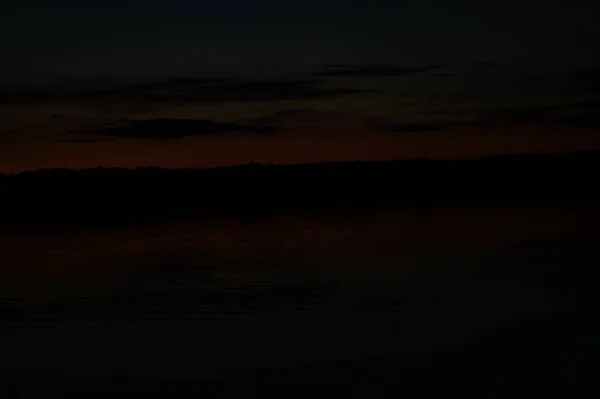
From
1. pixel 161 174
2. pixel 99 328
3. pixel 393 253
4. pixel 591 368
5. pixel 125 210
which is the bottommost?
pixel 591 368

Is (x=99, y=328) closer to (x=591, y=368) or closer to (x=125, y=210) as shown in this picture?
(x=591, y=368)

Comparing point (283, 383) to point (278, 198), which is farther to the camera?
point (278, 198)

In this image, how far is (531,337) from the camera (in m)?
8.24

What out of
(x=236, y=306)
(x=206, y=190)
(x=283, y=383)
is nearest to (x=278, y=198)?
(x=206, y=190)

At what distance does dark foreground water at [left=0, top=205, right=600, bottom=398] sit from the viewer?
23.4ft

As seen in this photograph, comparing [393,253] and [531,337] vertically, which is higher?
[393,253]

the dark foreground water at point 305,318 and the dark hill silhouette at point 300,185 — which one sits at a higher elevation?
the dark hill silhouette at point 300,185

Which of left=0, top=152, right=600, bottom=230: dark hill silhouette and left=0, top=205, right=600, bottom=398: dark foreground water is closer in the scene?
left=0, top=205, right=600, bottom=398: dark foreground water

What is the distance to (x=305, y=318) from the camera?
29.9ft

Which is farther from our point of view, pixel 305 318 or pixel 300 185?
pixel 300 185

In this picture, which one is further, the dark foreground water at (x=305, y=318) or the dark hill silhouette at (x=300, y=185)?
the dark hill silhouette at (x=300, y=185)

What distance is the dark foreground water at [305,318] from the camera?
23.4ft

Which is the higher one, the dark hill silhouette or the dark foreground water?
the dark hill silhouette

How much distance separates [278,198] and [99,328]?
98.0 ft
